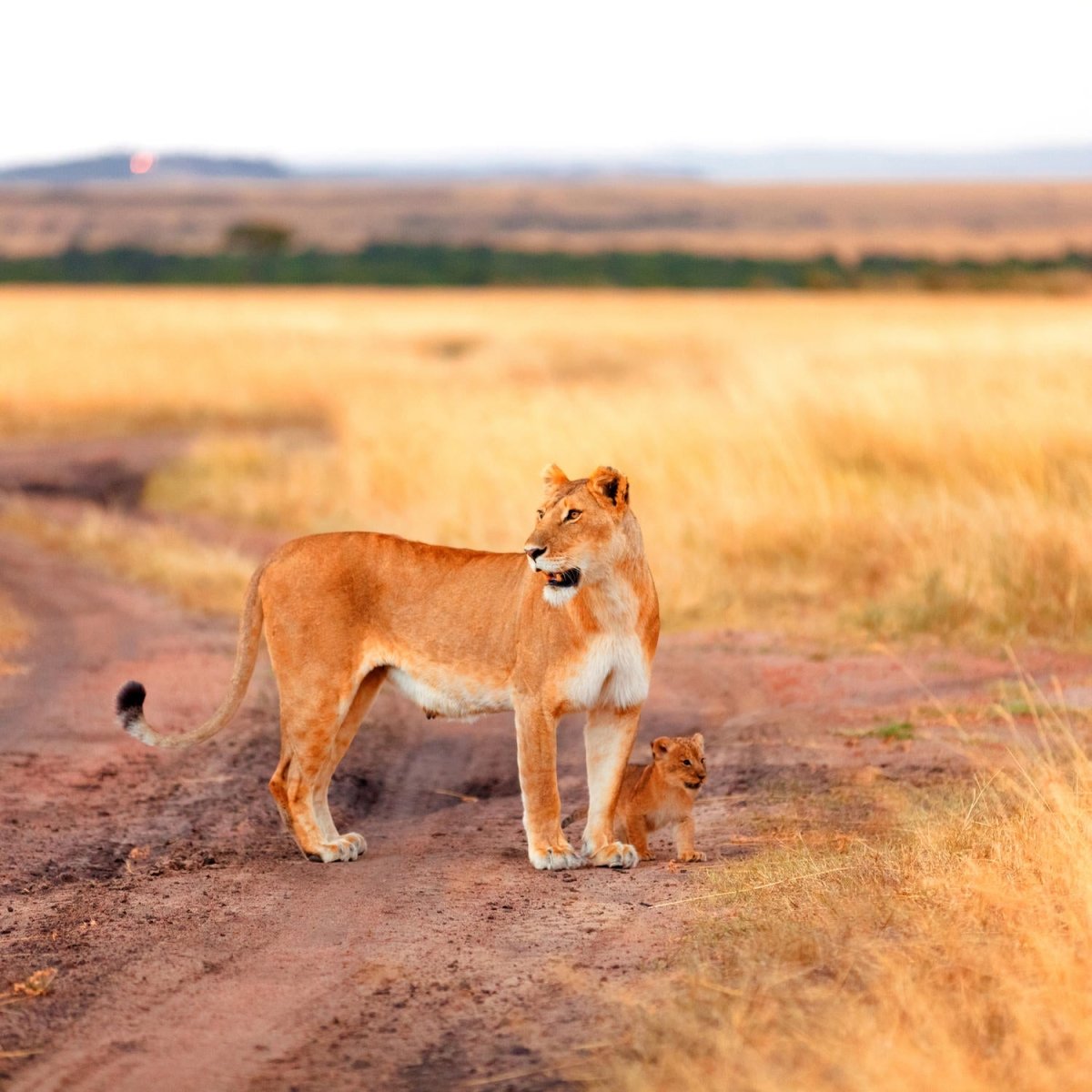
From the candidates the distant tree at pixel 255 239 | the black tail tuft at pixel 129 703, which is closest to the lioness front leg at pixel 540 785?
the black tail tuft at pixel 129 703

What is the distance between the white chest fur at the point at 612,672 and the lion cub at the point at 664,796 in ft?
Result: 1.50

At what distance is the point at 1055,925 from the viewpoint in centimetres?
458

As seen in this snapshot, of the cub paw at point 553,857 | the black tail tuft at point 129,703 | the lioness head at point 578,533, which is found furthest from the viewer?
the black tail tuft at point 129,703

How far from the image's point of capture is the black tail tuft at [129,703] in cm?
589

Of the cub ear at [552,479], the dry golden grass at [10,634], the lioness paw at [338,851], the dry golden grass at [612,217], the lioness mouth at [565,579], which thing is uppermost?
the cub ear at [552,479]

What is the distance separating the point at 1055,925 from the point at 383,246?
80.1 meters

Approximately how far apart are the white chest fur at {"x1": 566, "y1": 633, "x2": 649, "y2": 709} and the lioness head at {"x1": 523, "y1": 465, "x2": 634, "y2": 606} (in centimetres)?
20

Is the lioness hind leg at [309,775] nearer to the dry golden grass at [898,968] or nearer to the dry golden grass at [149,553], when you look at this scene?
the dry golden grass at [898,968]

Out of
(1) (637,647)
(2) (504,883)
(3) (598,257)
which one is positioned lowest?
(3) (598,257)

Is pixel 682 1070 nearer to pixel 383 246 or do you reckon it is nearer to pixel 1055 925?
pixel 1055 925

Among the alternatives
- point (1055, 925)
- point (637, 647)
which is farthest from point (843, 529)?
point (1055, 925)

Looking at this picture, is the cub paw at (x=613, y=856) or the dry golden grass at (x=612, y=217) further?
the dry golden grass at (x=612, y=217)

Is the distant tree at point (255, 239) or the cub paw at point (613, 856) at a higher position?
the cub paw at point (613, 856)

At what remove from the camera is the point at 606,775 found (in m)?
5.88
